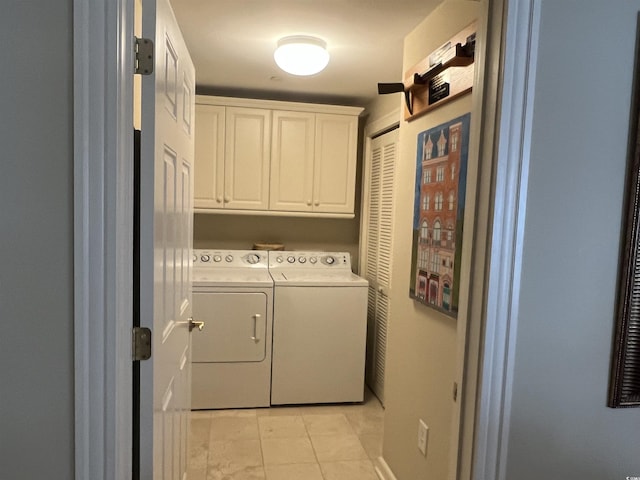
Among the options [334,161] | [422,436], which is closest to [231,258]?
[334,161]

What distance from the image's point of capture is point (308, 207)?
373 cm

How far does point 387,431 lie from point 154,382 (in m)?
1.56

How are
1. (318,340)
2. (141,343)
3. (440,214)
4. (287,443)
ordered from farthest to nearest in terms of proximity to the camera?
(318,340) < (287,443) < (440,214) < (141,343)

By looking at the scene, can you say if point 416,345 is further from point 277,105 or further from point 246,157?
point 277,105

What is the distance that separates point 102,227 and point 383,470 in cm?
204

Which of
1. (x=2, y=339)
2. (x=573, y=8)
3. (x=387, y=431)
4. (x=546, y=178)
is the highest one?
(x=573, y=8)

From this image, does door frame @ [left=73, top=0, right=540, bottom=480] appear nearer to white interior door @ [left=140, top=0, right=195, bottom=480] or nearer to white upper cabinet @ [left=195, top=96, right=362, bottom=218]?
white interior door @ [left=140, top=0, right=195, bottom=480]

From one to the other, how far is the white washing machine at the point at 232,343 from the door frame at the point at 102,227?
2.11 meters

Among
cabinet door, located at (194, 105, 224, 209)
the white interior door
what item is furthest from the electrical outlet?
cabinet door, located at (194, 105, 224, 209)

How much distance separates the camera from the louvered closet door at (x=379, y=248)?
11.1 feet

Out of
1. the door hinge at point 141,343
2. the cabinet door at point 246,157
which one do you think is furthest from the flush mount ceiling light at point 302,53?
the door hinge at point 141,343

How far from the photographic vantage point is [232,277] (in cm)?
338

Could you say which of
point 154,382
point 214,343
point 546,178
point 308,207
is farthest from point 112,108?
point 308,207

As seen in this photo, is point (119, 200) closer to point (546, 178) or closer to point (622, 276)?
point (546, 178)
